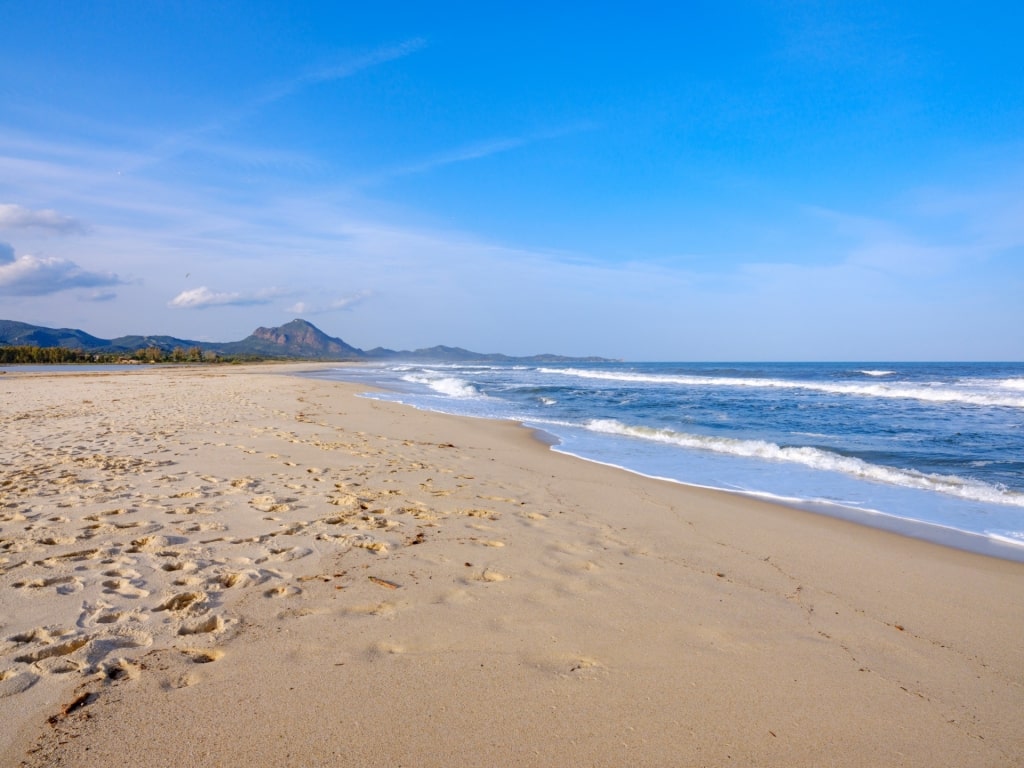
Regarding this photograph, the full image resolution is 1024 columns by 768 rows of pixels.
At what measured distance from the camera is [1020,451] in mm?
10727

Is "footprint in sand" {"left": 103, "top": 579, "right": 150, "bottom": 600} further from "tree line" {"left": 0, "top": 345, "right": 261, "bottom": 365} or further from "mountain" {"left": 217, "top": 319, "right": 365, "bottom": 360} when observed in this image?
"mountain" {"left": 217, "top": 319, "right": 365, "bottom": 360}

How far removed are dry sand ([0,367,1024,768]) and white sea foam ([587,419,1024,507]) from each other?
3110 mm

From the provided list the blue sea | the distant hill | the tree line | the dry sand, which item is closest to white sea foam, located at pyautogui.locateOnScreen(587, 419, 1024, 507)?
the blue sea

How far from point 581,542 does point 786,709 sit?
8.16 feet

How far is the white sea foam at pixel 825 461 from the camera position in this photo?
769 centimetres

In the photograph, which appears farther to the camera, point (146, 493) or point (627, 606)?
point (146, 493)

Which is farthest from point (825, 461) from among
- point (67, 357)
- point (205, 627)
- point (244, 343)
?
point (244, 343)

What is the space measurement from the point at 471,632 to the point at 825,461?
29.5 ft

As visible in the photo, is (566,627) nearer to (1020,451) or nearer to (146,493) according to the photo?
(146,493)

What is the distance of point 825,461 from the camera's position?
32.7 feet

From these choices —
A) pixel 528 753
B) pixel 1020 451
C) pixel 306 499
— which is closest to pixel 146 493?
pixel 306 499

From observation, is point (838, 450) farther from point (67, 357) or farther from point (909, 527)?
point (67, 357)

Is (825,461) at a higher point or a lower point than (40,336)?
lower

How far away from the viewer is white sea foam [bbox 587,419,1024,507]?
7693mm
